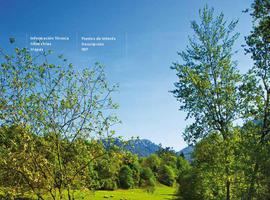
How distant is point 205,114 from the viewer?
2122 cm

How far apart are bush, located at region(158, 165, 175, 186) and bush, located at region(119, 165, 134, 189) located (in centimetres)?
2693

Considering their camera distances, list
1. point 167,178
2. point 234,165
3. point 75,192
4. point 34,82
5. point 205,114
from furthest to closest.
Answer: point 167,178
point 205,114
point 234,165
point 75,192
point 34,82

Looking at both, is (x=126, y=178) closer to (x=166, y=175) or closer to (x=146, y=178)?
(x=146, y=178)

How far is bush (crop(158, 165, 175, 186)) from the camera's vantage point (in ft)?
450

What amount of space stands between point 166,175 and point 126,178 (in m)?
32.0

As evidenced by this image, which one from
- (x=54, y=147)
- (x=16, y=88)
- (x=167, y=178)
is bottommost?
(x=167, y=178)

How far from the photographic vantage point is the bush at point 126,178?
11156 centimetres

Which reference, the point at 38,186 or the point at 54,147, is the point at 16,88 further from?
the point at 38,186

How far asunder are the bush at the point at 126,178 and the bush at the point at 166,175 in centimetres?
2693

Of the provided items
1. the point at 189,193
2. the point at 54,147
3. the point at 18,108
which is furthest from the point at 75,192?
the point at 189,193

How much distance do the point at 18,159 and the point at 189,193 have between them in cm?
6271

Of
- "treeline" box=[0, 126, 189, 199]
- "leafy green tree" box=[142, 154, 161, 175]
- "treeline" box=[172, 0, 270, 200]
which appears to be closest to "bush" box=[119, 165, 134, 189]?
"leafy green tree" box=[142, 154, 161, 175]

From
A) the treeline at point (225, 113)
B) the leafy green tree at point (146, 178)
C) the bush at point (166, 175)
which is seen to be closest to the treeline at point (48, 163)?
the treeline at point (225, 113)

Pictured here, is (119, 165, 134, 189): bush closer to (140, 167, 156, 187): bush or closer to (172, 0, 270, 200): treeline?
(140, 167, 156, 187): bush
